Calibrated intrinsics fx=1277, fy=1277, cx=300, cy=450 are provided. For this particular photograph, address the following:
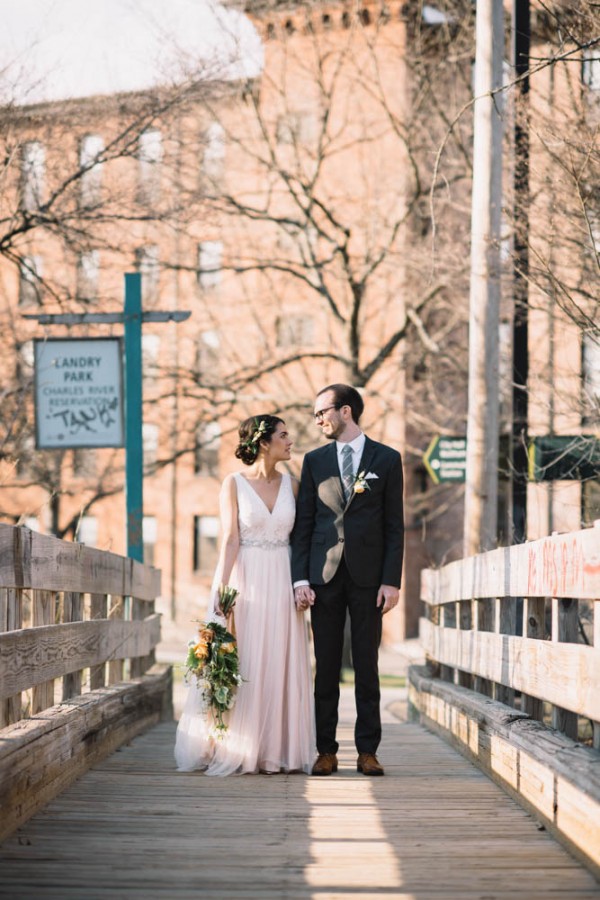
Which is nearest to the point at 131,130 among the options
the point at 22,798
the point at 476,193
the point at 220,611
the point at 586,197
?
the point at 476,193

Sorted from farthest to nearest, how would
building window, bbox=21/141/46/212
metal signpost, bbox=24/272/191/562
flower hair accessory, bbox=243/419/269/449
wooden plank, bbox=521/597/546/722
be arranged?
metal signpost, bbox=24/272/191/562, building window, bbox=21/141/46/212, flower hair accessory, bbox=243/419/269/449, wooden plank, bbox=521/597/546/722

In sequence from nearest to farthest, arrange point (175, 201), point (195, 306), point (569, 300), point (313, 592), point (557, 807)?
1. point (557, 807)
2. point (313, 592)
3. point (569, 300)
4. point (175, 201)
5. point (195, 306)

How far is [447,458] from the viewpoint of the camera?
41.0 ft

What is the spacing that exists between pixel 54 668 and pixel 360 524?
193 centimetres

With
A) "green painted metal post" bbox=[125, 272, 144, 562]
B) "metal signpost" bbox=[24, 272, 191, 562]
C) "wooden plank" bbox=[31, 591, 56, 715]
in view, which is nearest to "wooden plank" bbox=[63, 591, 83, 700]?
"wooden plank" bbox=[31, 591, 56, 715]

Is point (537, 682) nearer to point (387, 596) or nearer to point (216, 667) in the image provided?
point (387, 596)

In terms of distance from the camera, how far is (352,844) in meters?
4.73

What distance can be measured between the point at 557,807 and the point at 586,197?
201 inches

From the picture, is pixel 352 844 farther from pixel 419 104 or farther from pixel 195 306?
pixel 195 306

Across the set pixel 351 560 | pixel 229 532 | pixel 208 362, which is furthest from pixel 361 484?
pixel 208 362

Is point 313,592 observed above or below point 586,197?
below

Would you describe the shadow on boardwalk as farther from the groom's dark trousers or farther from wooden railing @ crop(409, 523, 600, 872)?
the groom's dark trousers

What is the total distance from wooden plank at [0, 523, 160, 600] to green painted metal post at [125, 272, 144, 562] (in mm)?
2532

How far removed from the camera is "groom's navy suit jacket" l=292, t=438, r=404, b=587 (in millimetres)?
7051
